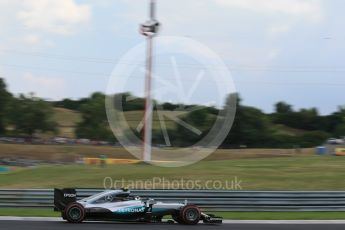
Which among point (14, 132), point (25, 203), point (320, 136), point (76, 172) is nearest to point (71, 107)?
point (14, 132)

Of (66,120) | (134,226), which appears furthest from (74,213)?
(66,120)

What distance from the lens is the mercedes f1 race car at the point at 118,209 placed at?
13.5 meters

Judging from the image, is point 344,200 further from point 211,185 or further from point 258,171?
point 258,171

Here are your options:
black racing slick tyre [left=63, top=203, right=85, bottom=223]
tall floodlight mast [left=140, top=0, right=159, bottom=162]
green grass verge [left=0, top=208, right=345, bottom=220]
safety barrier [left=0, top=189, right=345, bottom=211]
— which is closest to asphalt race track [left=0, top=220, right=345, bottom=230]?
black racing slick tyre [left=63, top=203, right=85, bottom=223]

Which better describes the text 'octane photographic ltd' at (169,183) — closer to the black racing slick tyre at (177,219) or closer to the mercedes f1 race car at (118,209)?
the black racing slick tyre at (177,219)

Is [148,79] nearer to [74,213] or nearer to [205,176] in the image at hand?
[205,176]

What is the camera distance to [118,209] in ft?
45.0

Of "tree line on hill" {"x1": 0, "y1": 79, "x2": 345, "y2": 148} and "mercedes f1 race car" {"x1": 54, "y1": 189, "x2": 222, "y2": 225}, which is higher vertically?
"tree line on hill" {"x1": 0, "y1": 79, "x2": 345, "y2": 148}

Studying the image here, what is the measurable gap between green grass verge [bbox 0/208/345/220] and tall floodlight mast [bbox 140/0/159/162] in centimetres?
1483

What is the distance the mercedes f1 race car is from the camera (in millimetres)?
13523

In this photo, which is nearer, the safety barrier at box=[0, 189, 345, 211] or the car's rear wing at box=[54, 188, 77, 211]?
the car's rear wing at box=[54, 188, 77, 211]

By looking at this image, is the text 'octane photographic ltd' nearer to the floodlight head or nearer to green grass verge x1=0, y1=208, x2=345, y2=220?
green grass verge x1=0, y1=208, x2=345, y2=220

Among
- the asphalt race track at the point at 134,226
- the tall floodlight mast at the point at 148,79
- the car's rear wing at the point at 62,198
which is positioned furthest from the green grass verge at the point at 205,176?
the car's rear wing at the point at 62,198

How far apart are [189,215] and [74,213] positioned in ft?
9.42
